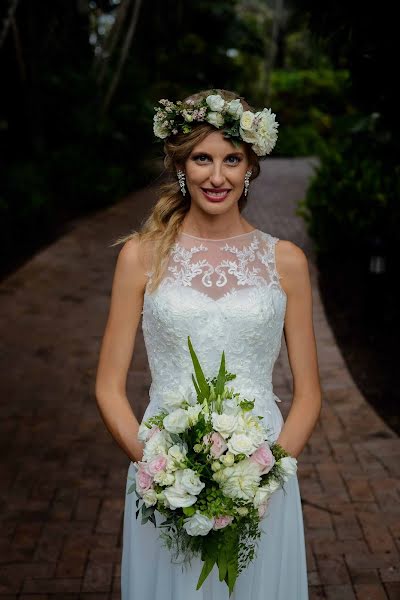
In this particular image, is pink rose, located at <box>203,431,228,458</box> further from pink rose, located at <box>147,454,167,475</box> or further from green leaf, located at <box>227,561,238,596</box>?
green leaf, located at <box>227,561,238,596</box>

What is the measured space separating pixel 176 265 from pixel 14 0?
15.4ft

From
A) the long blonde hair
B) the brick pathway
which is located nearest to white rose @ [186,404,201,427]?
the long blonde hair

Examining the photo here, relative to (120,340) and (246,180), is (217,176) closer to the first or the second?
(246,180)

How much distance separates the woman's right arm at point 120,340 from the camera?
2.81 metres

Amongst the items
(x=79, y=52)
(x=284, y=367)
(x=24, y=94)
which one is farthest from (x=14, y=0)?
(x=79, y=52)

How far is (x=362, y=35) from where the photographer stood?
5.10 m

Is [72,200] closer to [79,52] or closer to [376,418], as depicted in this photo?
[79,52]

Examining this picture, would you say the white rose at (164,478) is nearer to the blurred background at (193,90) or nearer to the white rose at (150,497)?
the white rose at (150,497)

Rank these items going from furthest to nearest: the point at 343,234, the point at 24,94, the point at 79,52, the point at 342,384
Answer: the point at 79,52 → the point at 24,94 → the point at 343,234 → the point at 342,384

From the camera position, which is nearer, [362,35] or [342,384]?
[362,35]

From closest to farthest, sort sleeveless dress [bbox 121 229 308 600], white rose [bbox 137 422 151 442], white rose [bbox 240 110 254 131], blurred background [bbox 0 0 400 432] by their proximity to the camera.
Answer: white rose [bbox 137 422 151 442], white rose [bbox 240 110 254 131], sleeveless dress [bbox 121 229 308 600], blurred background [bbox 0 0 400 432]

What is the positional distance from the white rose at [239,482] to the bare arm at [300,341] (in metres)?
0.55

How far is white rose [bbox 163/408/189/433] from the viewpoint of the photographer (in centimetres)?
232

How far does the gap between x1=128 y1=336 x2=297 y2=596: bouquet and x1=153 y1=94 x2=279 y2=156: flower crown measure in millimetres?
824
